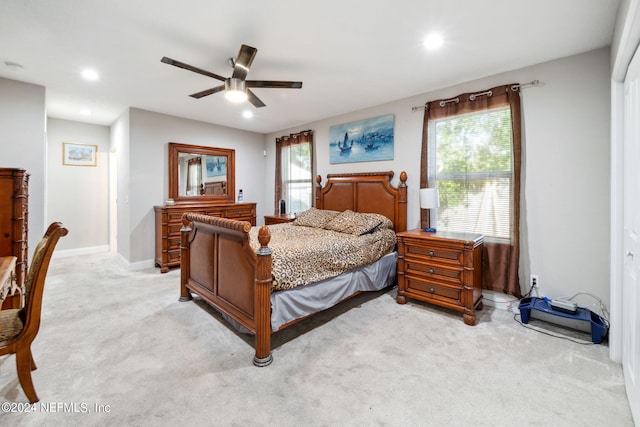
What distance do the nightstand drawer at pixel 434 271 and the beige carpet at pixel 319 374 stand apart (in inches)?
14.9

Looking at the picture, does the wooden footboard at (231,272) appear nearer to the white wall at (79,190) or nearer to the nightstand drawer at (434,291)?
the nightstand drawer at (434,291)

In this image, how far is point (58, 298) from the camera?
3.21 meters

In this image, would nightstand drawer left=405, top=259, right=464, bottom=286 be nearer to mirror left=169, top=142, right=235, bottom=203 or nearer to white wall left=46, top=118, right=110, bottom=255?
mirror left=169, top=142, right=235, bottom=203

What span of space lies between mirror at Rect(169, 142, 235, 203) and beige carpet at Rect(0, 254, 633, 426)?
8.01 feet

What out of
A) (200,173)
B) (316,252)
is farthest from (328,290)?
(200,173)

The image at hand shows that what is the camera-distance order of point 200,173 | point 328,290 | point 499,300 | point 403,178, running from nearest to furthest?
point 328,290 → point 499,300 → point 403,178 → point 200,173

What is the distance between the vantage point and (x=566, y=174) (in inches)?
103

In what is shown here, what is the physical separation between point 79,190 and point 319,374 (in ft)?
19.3

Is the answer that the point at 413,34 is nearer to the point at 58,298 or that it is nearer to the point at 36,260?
the point at 36,260

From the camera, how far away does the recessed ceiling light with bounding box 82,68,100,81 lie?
3.03 m

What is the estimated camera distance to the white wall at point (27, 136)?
322 centimetres

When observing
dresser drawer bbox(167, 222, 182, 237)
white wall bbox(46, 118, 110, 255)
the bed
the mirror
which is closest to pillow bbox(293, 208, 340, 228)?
the bed

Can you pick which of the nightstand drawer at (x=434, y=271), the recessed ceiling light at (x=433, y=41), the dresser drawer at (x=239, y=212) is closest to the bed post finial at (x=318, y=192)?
the dresser drawer at (x=239, y=212)

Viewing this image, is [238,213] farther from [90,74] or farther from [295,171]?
[90,74]
